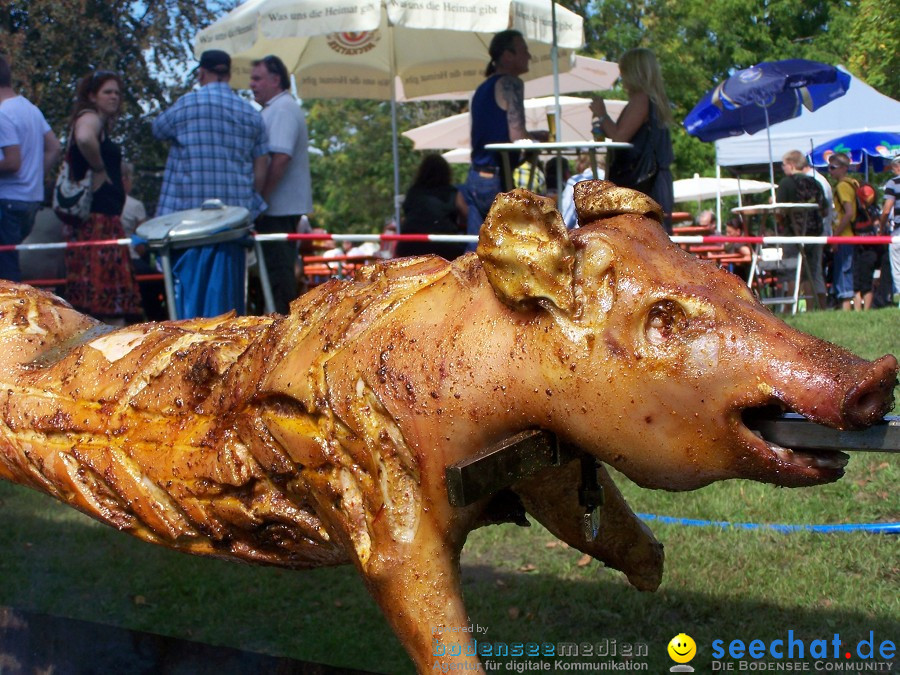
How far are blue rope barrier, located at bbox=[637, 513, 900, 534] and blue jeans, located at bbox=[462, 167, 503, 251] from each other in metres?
3.34

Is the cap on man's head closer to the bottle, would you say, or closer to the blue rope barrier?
the bottle

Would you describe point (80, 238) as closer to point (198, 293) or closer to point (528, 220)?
point (198, 293)

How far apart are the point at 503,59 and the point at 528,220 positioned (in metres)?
5.79

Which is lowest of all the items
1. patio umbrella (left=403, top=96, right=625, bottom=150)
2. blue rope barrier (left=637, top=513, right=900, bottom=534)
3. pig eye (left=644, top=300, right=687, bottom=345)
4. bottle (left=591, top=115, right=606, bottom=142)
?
blue rope barrier (left=637, top=513, right=900, bottom=534)

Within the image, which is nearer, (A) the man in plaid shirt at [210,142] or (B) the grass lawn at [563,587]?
(B) the grass lawn at [563,587]

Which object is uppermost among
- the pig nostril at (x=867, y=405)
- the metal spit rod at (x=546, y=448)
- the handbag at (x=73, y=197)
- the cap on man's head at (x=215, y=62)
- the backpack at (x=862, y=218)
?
the cap on man's head at (x=215, y=62)

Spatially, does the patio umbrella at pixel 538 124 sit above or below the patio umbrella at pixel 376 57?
below

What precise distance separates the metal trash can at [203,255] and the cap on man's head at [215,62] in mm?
1322

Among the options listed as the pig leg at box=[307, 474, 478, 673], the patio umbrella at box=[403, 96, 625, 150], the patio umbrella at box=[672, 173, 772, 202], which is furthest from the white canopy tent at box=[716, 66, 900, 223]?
the pig leg at box=[307, 474, 478, 673]

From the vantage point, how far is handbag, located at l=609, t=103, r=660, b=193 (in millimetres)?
6777

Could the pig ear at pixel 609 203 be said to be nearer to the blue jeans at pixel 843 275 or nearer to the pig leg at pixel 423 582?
the pig leg at pixel 423 582

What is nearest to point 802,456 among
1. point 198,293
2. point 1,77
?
point 198,293

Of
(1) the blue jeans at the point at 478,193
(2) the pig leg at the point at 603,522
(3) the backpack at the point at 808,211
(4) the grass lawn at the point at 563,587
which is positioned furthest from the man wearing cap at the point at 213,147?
(3) the backpack at the point at 808,211

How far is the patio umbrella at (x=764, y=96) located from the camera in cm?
1420
